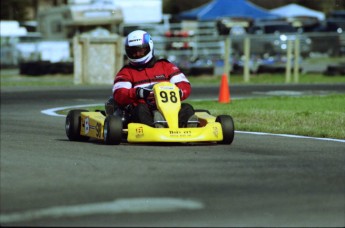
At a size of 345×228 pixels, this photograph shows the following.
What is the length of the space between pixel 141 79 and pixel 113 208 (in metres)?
5.04

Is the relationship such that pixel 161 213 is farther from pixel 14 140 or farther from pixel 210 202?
pixel 14 140

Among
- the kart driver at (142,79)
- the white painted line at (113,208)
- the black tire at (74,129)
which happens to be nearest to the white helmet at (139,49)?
the kart driver at (142,79)

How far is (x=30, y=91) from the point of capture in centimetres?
2523

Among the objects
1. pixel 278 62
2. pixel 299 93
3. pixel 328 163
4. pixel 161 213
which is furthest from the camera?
pixel 278 62

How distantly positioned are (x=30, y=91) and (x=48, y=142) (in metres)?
14.1

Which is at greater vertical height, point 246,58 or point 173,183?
point 173,183

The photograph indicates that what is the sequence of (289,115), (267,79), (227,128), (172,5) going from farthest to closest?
(172,5), (267,79), (289,115), (227,128)

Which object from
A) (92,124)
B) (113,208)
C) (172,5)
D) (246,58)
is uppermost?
(113,208)

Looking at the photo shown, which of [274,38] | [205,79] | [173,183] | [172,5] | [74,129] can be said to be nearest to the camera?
[173,183]

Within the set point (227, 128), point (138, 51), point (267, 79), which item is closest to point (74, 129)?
point (138, 51)

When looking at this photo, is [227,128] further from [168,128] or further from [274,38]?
[274,38]

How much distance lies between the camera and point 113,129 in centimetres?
1059

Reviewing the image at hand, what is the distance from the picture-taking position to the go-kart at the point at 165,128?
10.6 metres

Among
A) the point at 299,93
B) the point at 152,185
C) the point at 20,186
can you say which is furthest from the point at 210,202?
the point at 299,93
